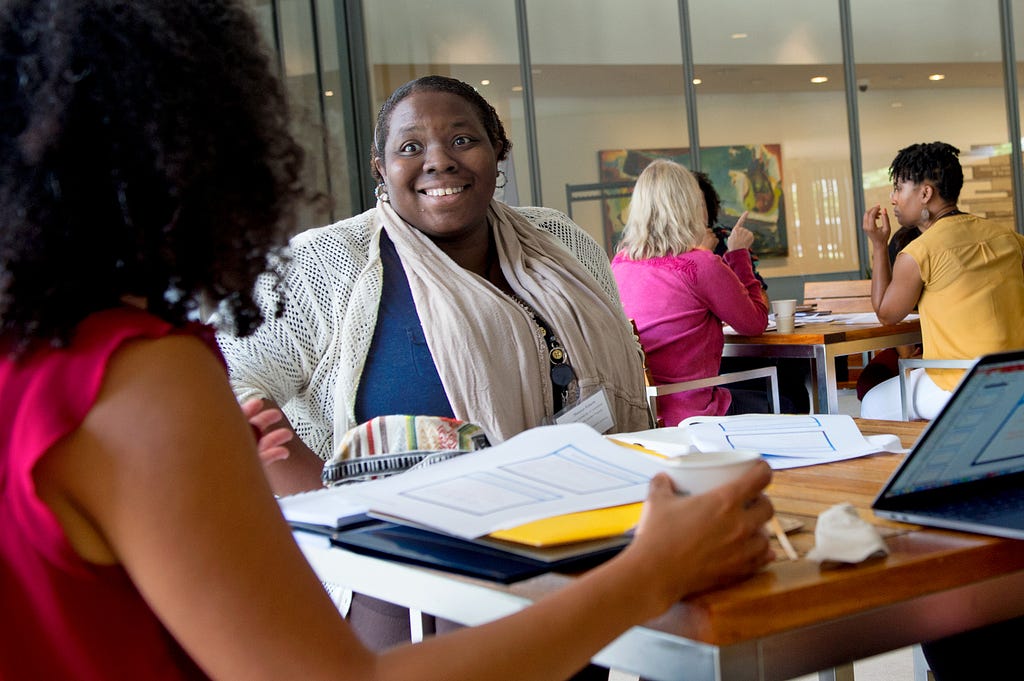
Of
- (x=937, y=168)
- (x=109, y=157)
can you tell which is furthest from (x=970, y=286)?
(x=109, y=157)

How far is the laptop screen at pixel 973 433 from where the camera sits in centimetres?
94

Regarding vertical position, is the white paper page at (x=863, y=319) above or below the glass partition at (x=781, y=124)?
below

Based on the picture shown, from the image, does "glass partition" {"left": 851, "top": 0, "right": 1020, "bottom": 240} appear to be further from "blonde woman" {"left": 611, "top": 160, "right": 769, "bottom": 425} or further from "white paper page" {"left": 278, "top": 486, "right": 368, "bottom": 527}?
"white paper page" {"left": 278, "top": 486, "right": 368, "bottom": 527}

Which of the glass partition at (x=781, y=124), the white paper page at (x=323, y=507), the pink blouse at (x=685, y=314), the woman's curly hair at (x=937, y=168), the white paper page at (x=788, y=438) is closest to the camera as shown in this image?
the white paper page at (x=323, y=507)

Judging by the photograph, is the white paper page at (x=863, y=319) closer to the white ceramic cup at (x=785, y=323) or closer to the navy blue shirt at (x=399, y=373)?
the white ceramic cup at (x=785, y=323)

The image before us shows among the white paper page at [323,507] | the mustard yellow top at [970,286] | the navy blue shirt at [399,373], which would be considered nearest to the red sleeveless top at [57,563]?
the white paper page at [323,507]

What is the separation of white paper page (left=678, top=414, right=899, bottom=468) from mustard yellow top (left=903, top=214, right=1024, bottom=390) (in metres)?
2.52

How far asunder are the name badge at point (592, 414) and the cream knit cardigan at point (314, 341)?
373 millimetres

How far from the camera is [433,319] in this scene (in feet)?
6.31

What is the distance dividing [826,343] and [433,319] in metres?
2.35

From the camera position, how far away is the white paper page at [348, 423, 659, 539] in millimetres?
966

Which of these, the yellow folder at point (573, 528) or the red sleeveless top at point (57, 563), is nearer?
the red sleeveless top at point (57, 563)

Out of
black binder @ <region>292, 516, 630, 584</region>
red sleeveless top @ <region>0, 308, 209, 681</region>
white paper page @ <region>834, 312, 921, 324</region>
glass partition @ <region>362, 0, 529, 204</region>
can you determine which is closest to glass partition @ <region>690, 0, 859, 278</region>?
glass partition @ <region>362, 0, 529, 204</region>

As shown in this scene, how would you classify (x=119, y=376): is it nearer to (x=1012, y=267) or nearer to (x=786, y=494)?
(x=786, y=494)
